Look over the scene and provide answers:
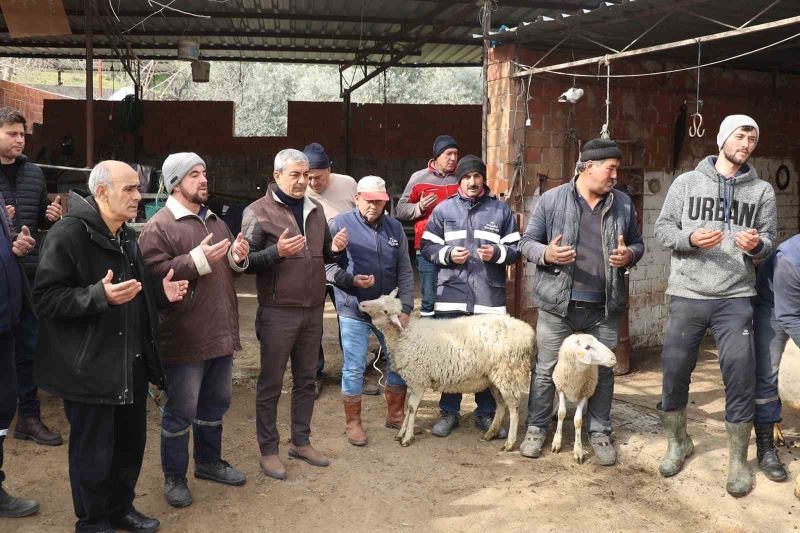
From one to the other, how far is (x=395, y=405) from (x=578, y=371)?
1544 mm

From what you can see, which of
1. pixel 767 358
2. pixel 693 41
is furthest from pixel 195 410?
pixel 693 41

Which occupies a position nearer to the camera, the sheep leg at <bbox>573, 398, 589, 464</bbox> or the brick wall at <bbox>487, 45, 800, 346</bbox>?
the sheep leg at <bbox>573, 398, 589, 464</bbox>

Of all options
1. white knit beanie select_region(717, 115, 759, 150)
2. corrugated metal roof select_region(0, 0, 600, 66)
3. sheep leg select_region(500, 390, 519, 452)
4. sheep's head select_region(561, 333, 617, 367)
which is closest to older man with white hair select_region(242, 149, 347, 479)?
sheep leg select_region(500, 390, 519, 452)

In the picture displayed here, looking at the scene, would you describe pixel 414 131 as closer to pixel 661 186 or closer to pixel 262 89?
pixel 661 186

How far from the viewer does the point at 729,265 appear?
4621mm

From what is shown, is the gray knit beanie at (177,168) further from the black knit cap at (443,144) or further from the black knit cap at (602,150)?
the black knit cap at (443,144)

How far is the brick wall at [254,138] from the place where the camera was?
53.0 feet

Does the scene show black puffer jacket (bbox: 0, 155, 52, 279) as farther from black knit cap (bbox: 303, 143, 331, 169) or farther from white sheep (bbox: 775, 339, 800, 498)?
white sheep (bbox: 775, 339, 800, 498)

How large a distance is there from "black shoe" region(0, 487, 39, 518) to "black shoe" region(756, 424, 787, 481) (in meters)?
4.52

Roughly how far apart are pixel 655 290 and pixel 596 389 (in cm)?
375

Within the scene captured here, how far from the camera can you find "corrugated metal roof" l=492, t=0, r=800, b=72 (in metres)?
6.26

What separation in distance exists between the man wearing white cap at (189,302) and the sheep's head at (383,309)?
3.85 ft

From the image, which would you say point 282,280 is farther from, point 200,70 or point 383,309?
point 200,70

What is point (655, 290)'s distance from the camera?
8742 millimetres
